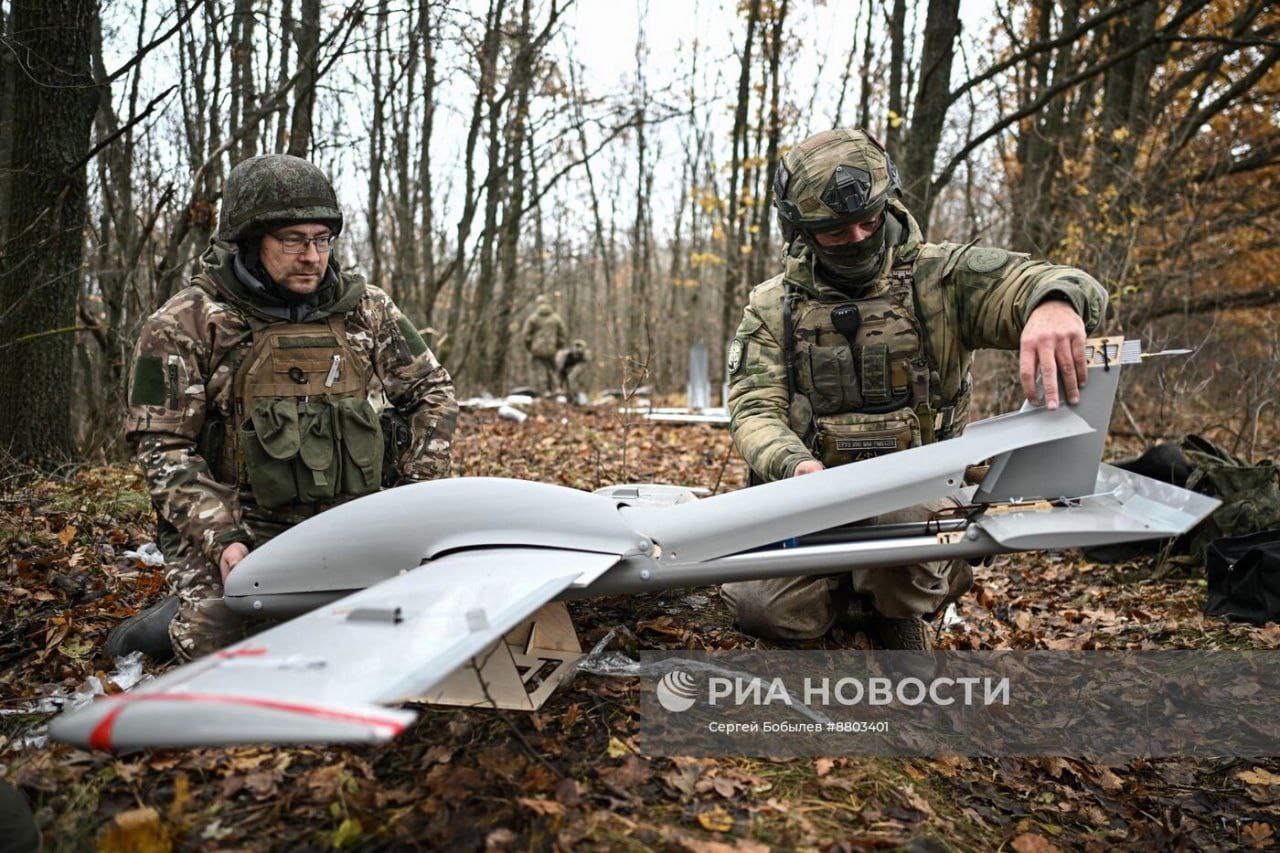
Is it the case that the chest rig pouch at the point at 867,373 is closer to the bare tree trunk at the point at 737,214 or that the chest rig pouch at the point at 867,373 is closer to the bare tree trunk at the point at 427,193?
the bare tree trunk at the point at 427,193

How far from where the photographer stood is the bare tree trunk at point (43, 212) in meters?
5.30

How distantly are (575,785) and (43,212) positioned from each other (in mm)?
5504

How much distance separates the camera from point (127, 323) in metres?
8.15

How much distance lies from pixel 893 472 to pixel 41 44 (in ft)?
20.1

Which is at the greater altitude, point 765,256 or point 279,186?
point 765,256

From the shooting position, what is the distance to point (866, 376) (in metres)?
3.58

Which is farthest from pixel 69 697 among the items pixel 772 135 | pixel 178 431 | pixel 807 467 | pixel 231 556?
pixel 772 135

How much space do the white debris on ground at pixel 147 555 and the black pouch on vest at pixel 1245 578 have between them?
6.02 meters

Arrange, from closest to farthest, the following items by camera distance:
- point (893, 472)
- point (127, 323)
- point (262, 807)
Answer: point (262, 807), point (893, 472), point (127, 323)

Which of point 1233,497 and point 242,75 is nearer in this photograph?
point 1233,497

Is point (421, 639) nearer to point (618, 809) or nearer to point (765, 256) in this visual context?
point (618, 809)

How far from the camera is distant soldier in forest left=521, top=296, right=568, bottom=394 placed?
18766 millimetres

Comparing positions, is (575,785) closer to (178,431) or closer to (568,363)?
(178,431)

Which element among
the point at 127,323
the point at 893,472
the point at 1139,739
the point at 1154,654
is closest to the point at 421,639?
the point at 893,472
